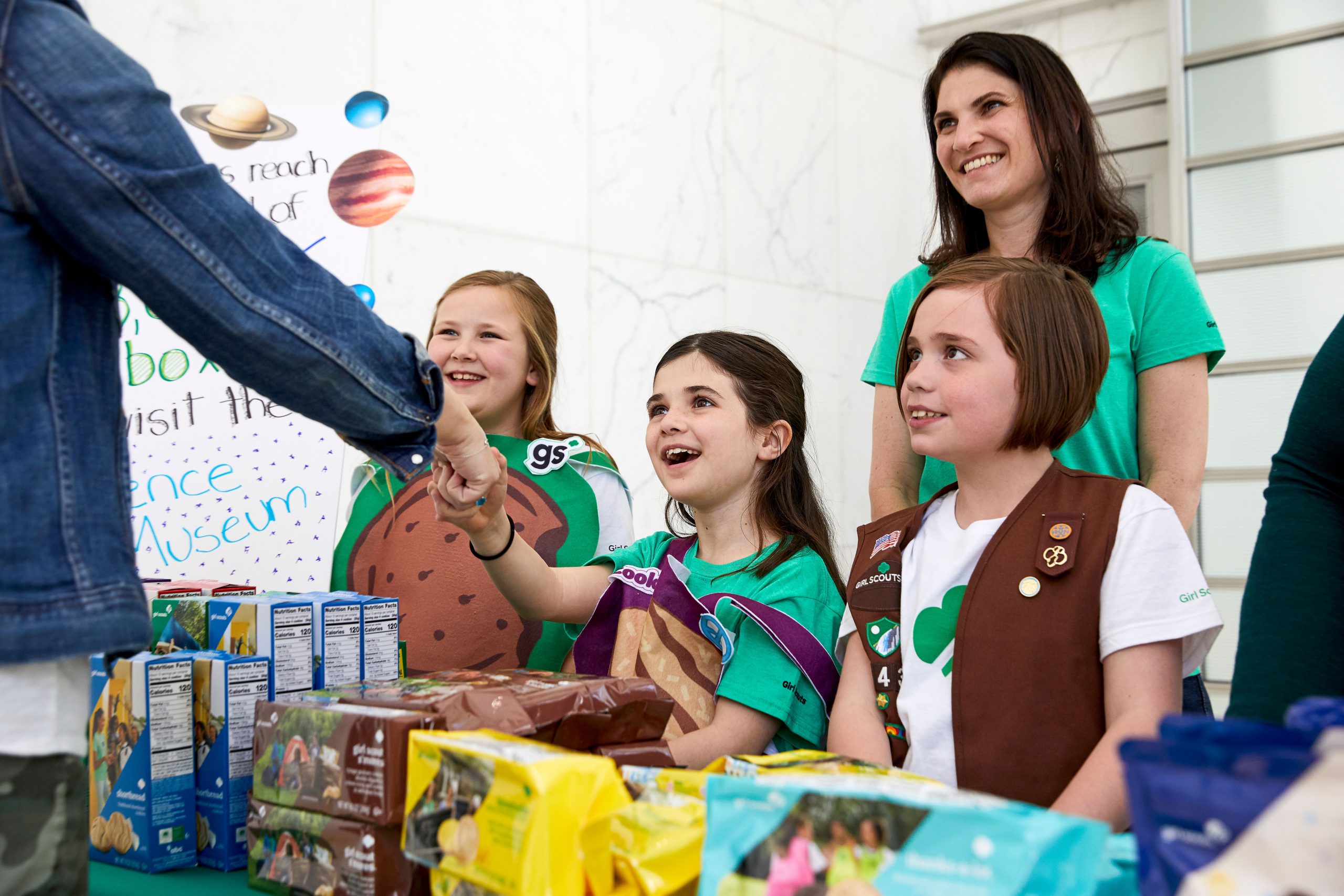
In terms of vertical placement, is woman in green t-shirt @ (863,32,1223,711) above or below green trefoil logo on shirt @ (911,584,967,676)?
above

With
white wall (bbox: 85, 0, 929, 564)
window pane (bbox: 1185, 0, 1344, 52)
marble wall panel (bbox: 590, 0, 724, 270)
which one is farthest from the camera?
marble wall panel (bbox: 590, 0, 724, 270)

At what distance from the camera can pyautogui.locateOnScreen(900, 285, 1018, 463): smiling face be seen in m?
1.20

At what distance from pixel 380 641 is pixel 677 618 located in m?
0.42

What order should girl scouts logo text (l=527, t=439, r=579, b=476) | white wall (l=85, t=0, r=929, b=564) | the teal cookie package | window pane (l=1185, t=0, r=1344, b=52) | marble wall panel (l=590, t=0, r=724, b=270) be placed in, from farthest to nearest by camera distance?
marble wall panel (l=590, t=0, r=724, b=270)
window pane (l=1185, t=0, r=1344, b=52)
white wall (l=85, t=0, r=929, b=564)
girl scouts logo text (l=527, t=439, r=579, b=476)
the teal cookie package

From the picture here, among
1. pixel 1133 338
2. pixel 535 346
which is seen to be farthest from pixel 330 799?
pixel 1133 338

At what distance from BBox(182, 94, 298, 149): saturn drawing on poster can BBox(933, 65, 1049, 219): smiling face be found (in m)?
1.20

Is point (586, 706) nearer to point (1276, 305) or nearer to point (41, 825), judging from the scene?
point (41, 825)

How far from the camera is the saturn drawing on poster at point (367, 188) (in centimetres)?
198

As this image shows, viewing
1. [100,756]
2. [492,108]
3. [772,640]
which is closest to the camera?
[100,756]

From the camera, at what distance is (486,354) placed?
1775 mm

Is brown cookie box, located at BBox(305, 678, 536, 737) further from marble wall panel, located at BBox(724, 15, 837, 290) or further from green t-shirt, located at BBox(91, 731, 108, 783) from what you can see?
marble wall panel, located at BBox(724, 15, 837, 290)

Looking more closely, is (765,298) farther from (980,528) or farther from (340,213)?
(980,528)

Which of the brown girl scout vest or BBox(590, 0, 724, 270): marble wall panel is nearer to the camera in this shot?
the brown girl scout vest

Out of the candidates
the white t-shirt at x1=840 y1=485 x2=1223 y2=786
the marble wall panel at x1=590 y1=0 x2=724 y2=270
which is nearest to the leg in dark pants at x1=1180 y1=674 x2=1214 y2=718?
the white t-shirt at x1=840 y1=485 x2=1223 y2=786
